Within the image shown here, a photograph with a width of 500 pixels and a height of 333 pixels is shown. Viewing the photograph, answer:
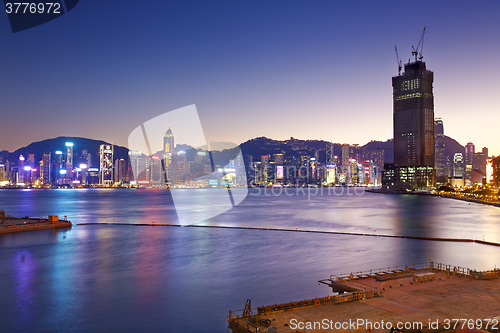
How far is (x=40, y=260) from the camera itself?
40.9m

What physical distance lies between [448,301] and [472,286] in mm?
4095

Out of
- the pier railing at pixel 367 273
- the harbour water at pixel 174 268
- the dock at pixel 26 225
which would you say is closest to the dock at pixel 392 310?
the pier railing at pixel 367 273

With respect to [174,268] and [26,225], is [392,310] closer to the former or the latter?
[174,268]

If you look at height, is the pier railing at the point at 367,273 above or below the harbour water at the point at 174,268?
above

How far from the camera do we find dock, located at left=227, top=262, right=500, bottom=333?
53.3 ft

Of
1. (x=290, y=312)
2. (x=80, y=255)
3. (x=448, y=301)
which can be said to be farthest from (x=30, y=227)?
(x=448, y=301)

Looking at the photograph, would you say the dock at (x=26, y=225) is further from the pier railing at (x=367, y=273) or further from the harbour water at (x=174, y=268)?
the pier railing at (x=367, y=273)

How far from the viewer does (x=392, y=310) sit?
18.1 meters

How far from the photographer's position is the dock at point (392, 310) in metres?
16.2

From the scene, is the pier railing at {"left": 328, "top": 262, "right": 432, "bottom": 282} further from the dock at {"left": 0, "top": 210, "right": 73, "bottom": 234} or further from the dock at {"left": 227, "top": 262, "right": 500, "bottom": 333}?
the dock at {"left": 0, "top": 210, "right": 73, "bottom": 234}

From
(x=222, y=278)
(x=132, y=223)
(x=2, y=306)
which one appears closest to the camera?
(x=2, y=306)

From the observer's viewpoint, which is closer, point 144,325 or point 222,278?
point 144,325

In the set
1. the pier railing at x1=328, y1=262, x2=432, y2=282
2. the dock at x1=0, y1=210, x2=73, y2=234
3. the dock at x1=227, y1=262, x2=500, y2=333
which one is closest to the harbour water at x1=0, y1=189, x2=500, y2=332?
the pier railing at x1=328, y1=262, x2=432, y2=282

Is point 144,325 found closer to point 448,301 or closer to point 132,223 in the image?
point 448,301
